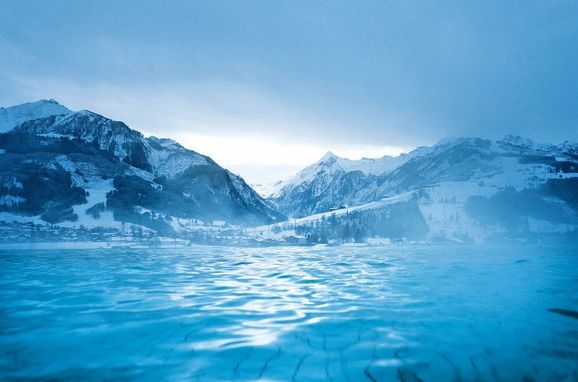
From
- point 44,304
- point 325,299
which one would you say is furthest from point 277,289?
point 44,304

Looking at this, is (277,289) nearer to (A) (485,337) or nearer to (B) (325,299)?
(B) (325,299)

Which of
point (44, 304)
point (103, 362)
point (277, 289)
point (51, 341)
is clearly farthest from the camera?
point (277, 289)

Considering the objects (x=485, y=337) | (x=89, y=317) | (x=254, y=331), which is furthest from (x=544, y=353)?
(x=89, y=317)

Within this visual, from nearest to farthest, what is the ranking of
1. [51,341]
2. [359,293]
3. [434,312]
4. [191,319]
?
[51,341]
[191,319]
[434,312]
[359,293]

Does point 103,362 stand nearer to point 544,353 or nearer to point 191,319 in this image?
point 191,319

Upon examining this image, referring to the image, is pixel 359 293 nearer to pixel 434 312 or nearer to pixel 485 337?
pixel 434 312

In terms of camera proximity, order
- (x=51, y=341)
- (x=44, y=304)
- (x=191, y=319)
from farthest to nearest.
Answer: (x=44, y=304), (x=191, y=319), (x=51, y=341)

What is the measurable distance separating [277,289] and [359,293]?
18.8 feet

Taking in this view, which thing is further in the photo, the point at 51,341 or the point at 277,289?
the point at 277,289

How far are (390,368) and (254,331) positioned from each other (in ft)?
19.0

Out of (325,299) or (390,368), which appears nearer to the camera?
(390,368)

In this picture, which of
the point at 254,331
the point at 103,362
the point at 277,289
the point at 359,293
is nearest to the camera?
the point at 103,362

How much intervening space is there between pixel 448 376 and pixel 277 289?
16.1 metres

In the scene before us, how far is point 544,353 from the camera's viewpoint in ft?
36.9
